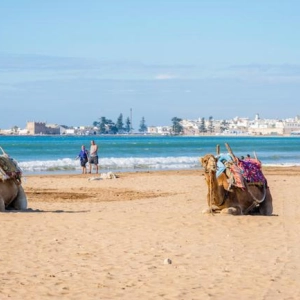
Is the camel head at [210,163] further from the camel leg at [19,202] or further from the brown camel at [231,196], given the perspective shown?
the camel leg at [19,202]

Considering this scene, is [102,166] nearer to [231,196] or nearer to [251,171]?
[251,171]

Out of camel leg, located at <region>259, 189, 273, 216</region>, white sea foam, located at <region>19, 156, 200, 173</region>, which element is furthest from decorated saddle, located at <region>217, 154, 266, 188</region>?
white sea foam, located at <region>19, 156, 200, 173</region>

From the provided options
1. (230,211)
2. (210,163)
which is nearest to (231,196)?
(230,211)

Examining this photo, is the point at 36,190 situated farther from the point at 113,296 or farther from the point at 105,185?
the point at 113,296

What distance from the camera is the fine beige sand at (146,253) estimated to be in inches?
346

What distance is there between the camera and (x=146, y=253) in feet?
36.0


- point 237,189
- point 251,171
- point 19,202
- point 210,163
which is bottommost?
point 19,202

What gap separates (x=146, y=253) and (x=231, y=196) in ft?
15.6

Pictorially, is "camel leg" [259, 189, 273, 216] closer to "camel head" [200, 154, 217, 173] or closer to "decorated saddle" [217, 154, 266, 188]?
"decorated saddle" [217, 154, 266, 188]

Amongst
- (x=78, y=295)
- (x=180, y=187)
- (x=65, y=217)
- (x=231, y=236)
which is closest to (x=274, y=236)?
(x=231, y=236)

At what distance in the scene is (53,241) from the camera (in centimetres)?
1186

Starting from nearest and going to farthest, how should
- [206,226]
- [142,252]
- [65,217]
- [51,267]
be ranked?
[51,267] < [142,252] < [206,226] < [65,217]

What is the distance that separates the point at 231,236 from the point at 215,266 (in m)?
2.66

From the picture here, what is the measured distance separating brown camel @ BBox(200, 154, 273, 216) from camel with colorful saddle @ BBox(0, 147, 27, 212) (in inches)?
143
